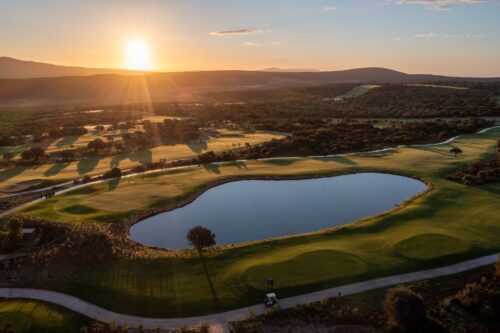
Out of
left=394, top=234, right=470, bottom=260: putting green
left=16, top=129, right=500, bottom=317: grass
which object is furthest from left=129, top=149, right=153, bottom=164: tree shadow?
left=394, top=234, right=470, bottom=260: putting green

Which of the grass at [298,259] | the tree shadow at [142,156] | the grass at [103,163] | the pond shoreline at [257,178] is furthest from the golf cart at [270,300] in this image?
the tree shadow at [142,156]

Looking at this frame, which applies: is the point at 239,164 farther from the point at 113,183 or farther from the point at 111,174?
the point at 113,183

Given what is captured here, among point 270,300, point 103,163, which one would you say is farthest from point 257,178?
point 270,300

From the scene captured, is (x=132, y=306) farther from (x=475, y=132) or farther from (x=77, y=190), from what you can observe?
(x=475, y=132)

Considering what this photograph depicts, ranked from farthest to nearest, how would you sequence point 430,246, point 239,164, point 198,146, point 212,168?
point 198,146
point 239,164
point 212,168
point 430,246

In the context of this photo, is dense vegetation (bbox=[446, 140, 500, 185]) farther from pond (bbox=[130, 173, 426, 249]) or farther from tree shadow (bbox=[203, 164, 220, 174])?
tree shadow (bbox=[203, 164, 220, 174])

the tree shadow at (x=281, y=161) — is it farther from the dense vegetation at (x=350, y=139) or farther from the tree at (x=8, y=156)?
the tree at (x=8, y=156)
